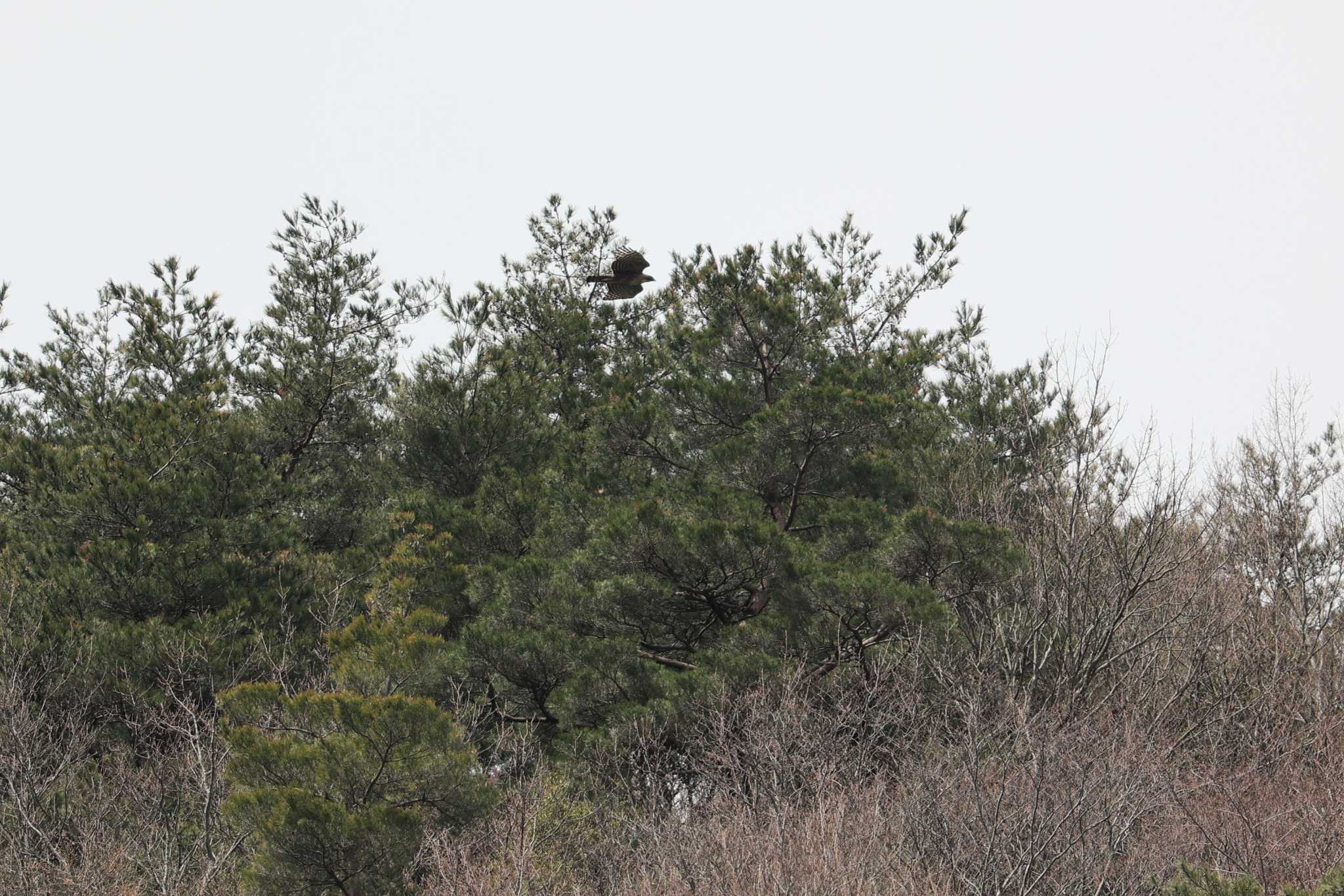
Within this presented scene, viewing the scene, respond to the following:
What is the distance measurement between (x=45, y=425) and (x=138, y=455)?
4856 millimetres

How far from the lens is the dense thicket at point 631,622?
367 inches

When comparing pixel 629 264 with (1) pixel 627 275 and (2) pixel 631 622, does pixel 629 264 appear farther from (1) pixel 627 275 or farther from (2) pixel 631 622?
(2) pixel 631 622

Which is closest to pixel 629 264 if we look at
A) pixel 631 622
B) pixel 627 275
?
pixel 627 275

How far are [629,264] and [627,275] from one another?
102 mm

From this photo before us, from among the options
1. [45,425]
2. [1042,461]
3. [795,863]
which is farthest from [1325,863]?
[45,425]

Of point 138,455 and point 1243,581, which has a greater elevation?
point 138,455

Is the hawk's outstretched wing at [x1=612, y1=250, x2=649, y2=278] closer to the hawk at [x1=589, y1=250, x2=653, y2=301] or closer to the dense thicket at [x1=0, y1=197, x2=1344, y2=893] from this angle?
the hawk at [x1=589, y1=250, x2=653, y2=301]

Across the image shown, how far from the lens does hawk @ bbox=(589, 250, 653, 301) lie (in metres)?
8.56

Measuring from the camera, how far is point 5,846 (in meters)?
10.8

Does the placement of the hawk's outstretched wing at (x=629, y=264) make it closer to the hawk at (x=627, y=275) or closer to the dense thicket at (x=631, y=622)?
the hawk at (x=627, y=275)

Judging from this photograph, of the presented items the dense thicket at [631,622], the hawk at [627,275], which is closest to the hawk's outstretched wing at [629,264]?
the hawk at [627,275]

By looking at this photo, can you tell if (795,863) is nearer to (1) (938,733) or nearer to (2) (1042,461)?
(1) (938,733)

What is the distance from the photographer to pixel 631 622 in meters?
12.8

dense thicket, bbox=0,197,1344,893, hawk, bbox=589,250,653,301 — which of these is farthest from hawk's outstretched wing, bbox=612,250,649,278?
dense thicket, bbox=0,197,1344,893
